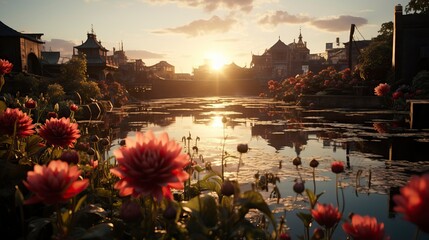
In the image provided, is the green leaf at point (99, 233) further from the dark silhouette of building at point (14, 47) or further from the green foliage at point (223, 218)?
the dark silhouette of building at point (14, 47)

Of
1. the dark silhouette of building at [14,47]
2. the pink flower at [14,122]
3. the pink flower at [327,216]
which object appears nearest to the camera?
the pink flower at [327,216]

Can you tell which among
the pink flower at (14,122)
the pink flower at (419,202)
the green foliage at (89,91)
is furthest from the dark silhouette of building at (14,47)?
the pink flower at (419,202)

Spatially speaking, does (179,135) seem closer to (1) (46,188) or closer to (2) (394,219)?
(2) (394,219)

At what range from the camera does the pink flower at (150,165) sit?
1.43m

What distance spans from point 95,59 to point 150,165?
45.9 metres

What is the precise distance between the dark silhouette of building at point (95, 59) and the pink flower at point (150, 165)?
43.0 meters

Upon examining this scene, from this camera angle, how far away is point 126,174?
147cm

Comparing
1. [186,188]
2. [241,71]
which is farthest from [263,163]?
[241,71]

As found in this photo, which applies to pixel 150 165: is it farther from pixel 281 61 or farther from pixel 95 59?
pixel 281 61

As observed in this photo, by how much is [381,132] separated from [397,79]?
50.2 ft

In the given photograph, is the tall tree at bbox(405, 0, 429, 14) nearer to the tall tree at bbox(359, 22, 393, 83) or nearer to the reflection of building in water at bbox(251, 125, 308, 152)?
the tall tree at bbox(359, 22, 393, 83)

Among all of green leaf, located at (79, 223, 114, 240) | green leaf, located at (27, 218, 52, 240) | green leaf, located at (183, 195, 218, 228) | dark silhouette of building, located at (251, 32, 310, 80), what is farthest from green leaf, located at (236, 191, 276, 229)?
dark silhouette of building, located at (251, 32, 310, 80)

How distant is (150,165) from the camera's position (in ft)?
4.66

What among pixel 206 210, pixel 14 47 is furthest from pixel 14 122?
pixel 14 47
